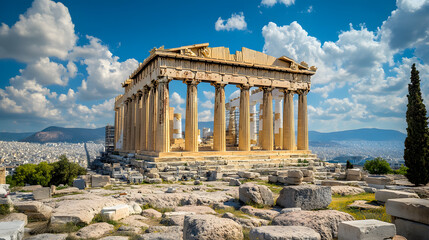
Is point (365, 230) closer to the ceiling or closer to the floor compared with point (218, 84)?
closer to the floor

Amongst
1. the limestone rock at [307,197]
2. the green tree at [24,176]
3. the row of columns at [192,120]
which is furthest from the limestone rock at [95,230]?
the green tree at [24,176]

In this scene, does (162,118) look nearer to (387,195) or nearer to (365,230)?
(387,195)

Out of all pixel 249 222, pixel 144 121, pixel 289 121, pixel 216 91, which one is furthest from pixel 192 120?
pixel 249 222

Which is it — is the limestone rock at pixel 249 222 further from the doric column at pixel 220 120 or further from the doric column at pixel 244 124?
the doric column at pixel 244 124

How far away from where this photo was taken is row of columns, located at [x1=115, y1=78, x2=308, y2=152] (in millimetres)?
25125

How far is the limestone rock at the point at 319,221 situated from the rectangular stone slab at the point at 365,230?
40cm

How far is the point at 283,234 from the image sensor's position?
589cm

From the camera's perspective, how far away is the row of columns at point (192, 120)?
2512cm

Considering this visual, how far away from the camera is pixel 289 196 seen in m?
10.5

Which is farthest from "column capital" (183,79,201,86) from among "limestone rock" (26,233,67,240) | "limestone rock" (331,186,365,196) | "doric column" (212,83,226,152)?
"limestone rock" (26,233,67,240)

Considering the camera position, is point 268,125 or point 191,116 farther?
point 268,125

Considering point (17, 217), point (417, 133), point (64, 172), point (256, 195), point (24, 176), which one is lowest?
point (24, 176)

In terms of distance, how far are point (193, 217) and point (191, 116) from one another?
19.4m

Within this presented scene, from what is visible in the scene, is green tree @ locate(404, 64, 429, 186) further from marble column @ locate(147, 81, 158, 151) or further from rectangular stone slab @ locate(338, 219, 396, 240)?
marble column @ locate(147, 81, 158, 151)
